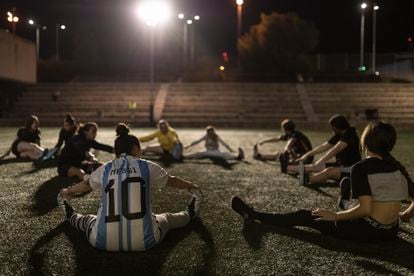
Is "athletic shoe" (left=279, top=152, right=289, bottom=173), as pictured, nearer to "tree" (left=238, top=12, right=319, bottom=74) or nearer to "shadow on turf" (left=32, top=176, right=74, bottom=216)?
"shadow on turf" (left=32, top=176, right=74, bottom=216)

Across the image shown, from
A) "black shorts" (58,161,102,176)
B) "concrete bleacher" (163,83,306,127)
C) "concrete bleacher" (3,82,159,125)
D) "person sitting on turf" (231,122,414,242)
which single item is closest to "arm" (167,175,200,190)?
"person sitting on turf" (231,122,414,242)

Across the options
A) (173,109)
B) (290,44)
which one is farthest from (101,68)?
(173,109)

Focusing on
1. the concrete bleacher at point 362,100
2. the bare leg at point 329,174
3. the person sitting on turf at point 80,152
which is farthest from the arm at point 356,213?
the concrete bleacher at point 362,100

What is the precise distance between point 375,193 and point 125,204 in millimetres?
2439

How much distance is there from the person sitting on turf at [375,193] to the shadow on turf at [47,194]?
12.9 feet

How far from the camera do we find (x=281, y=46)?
5859 centimetres

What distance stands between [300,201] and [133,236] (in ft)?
13.0

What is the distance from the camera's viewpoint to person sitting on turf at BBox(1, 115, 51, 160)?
14058 mm

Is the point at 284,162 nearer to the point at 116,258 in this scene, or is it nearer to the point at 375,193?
the point at 375,193

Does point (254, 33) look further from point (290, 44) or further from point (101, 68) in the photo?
point (101, 68)

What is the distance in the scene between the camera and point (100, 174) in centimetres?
509

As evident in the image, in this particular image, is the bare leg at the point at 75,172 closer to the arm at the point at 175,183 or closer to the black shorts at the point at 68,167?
the black shorts at the point at 68,167

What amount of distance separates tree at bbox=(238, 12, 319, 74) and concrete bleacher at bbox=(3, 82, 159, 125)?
1792 cm

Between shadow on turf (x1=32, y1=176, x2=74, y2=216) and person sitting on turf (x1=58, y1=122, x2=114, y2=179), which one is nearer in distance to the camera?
shadow on turf (x1=32, y1=176, x2=74, y2=216)
